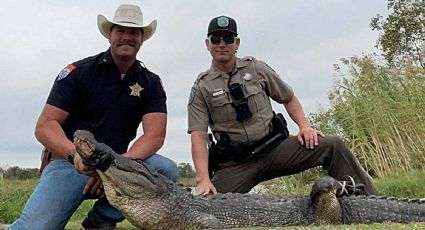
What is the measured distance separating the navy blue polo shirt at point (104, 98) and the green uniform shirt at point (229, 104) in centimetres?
86

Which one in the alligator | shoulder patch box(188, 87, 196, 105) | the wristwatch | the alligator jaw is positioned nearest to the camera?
the alligator jaw

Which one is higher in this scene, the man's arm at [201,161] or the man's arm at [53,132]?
the man's arm at [53,132]

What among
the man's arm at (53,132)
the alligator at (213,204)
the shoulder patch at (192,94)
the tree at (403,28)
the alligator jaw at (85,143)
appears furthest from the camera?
the tree at (403,28)

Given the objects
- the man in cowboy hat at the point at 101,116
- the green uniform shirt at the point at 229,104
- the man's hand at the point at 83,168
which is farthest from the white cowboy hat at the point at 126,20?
the man's hand at the point at 83,168

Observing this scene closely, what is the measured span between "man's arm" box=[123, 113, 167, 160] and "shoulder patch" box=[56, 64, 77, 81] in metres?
0.68

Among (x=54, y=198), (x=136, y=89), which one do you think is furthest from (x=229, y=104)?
(x=54, y=198)

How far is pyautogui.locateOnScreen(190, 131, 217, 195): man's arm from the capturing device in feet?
18.6

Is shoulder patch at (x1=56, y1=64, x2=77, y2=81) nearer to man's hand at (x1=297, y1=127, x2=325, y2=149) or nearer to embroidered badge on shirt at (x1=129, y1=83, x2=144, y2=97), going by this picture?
embroidered badge on shirt at (x1=129, y1=83, x2=144, y2=97)

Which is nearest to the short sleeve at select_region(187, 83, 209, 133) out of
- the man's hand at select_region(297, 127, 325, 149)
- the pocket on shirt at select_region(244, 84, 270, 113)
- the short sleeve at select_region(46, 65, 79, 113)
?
the pocket on shirt at select_region(244, 84, 270, 113)

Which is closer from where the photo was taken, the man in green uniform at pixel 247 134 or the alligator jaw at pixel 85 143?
the alligator jaw at pixel 85 143

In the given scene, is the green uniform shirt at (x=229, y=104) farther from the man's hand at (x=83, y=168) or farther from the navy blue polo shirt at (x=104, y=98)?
the man's hand at (x=83, y=168)

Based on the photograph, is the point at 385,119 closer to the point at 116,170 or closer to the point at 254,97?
the point at 254,97

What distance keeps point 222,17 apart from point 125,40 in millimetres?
1121

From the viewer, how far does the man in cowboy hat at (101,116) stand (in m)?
5.02
